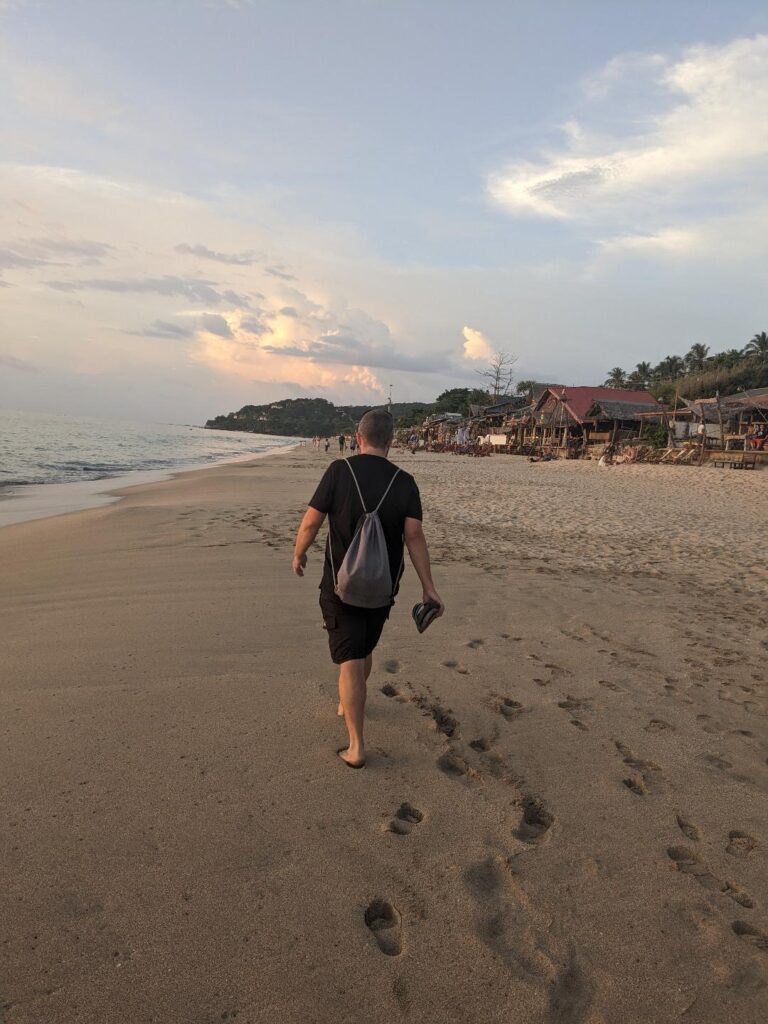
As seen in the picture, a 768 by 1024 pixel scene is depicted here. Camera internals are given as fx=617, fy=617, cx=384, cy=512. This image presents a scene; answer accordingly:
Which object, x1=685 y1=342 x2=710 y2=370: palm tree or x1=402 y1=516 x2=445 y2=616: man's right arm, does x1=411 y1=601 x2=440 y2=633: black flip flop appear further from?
x1=685 y1=342 x2=710 y2=370: palm tree

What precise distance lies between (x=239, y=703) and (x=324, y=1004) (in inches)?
75.6

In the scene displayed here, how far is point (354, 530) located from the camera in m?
2.91

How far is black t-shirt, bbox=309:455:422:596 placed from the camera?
114 inches

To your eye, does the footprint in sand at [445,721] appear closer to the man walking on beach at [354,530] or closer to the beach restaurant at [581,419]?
the man walking on beach at [354,530]

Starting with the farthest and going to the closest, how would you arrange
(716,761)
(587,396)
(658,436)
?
(587,396)
(658,436)
(716,761)

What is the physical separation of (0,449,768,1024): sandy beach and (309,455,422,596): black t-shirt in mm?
1026

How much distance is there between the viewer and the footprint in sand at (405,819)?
8.34 feet

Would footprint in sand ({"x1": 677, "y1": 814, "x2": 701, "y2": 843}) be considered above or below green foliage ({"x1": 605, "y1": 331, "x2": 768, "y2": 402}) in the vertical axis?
below

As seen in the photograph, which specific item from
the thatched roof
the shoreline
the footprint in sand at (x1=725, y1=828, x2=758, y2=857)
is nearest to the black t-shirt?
the footprint in sand at (x1=725, y1=828, x2=758, y2=857)

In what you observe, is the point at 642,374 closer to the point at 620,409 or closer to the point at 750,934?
the point at 620,409

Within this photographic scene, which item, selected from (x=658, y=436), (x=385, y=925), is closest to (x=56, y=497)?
(x=385, y=925)

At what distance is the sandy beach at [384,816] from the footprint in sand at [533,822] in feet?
0.04

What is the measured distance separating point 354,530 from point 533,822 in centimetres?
150

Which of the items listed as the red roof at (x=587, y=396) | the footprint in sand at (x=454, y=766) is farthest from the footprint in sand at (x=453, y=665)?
the red roof at (x=587, y=396)
